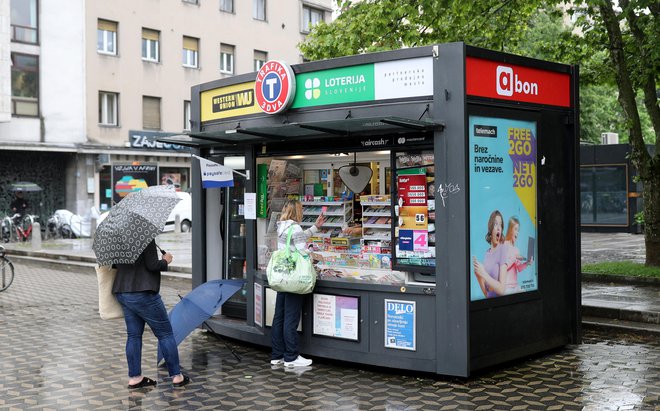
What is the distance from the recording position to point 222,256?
1012cm

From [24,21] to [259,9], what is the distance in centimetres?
1313

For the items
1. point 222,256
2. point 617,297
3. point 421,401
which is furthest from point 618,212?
point 421,401

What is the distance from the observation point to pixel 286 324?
7875 mm

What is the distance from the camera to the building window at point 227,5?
3822 centimetres

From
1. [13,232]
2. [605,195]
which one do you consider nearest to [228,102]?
[605,195]

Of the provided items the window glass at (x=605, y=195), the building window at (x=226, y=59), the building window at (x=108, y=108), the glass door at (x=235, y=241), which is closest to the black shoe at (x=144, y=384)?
the glass door at (x=235, y=241)

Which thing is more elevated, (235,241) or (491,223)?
(491,223)

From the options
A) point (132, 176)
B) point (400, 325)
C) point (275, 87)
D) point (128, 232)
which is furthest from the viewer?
point (132, 176)

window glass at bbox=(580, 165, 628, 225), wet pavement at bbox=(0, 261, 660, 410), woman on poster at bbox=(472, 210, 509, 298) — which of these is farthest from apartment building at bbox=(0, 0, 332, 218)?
woman on poster at bbox=(472, 210, 509, 298)

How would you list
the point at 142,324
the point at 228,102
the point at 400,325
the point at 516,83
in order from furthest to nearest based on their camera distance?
the point at 228,102 → the point at 516,83 → the point at 400,325 → the point at 142,324

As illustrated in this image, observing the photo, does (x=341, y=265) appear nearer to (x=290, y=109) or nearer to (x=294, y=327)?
(x=294, y=327)

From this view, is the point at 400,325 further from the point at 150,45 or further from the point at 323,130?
the point at 150,45

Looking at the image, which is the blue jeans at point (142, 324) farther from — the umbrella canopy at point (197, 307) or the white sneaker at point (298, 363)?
the white sneaker at point (298, 363)

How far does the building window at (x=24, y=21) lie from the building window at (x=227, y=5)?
32.3ft
